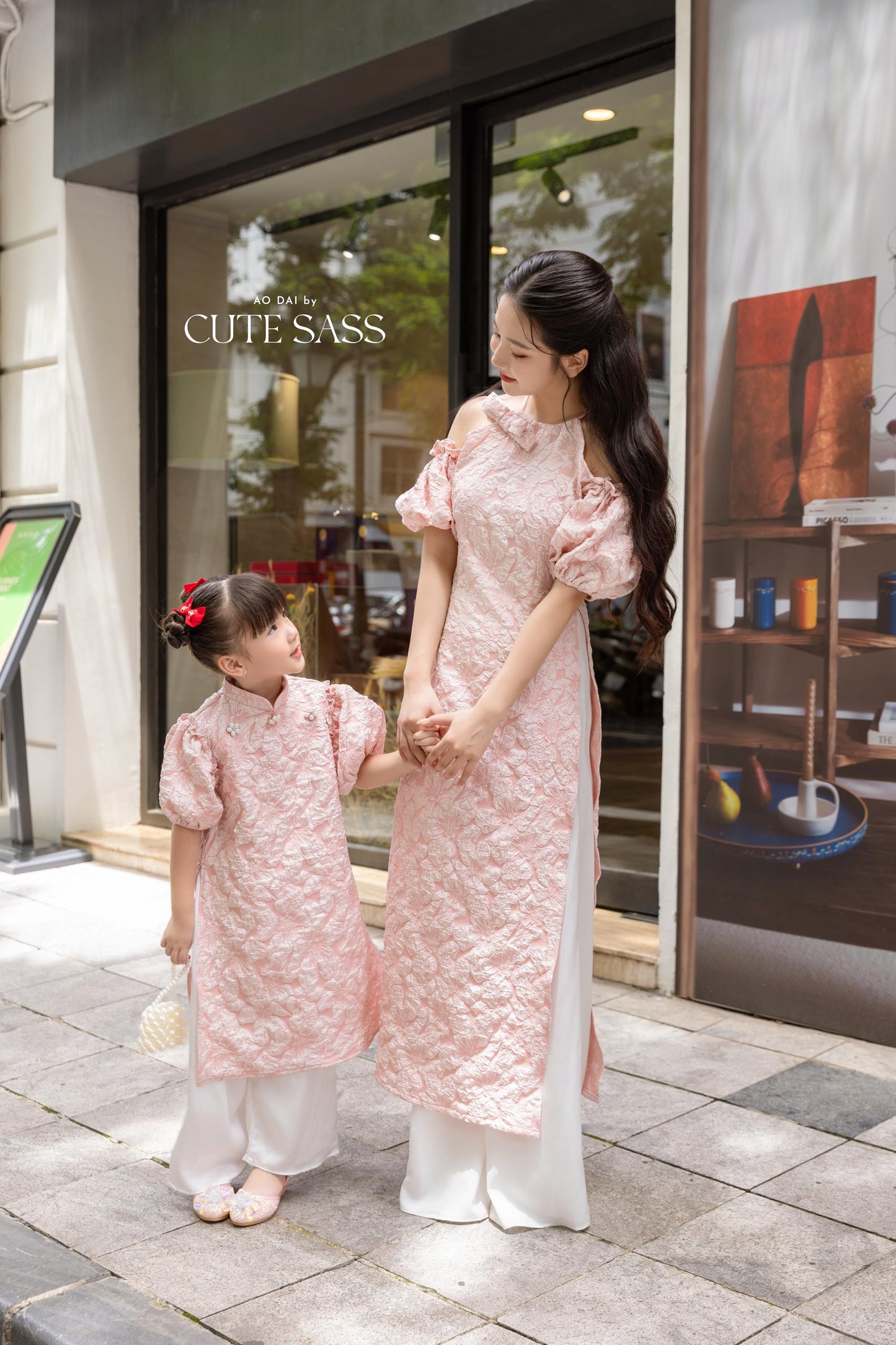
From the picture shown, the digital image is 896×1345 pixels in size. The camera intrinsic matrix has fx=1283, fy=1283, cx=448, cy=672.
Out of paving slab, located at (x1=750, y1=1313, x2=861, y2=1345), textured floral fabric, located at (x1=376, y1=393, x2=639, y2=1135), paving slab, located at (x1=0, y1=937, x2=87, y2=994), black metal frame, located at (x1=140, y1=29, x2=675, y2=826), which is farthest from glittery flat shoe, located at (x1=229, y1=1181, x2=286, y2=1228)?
black metal frame, located at (x1=140, y1=29, x2=675, y2=826)

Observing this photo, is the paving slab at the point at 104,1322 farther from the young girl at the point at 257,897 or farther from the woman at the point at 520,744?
the woman at the point at 520,744

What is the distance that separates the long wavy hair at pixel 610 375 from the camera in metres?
2.43

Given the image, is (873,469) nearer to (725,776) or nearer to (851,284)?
(851,284)

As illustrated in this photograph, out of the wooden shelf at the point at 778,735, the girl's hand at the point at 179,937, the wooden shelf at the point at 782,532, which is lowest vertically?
the girl's hand at the point at 179,937

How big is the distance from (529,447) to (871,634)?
1.55m

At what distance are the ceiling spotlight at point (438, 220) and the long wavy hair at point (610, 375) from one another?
124 inches

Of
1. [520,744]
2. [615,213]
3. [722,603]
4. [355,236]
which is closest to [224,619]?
[520,744]

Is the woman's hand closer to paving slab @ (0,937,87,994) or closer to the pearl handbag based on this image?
the pearl handbag

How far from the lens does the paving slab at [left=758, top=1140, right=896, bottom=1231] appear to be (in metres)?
2.61

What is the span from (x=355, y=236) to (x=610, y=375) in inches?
148

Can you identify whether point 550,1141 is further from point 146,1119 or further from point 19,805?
point 19,805

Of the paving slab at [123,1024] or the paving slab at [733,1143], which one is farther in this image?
the paving slab at [123,1024]

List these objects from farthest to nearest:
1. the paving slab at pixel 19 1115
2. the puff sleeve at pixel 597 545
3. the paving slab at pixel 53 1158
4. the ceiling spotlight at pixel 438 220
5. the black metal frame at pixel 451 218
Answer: the ceiling spotlight at pixel 438 220, the black metal frame at pixel 451 218, the paving slab at pixel 19 1115, the paving slab at pixel 53 1158, the puff sleeve at pixel 597 545

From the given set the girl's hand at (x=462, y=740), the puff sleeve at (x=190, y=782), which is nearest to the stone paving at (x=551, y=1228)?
the puff sleeve at (x=190, y=782)
